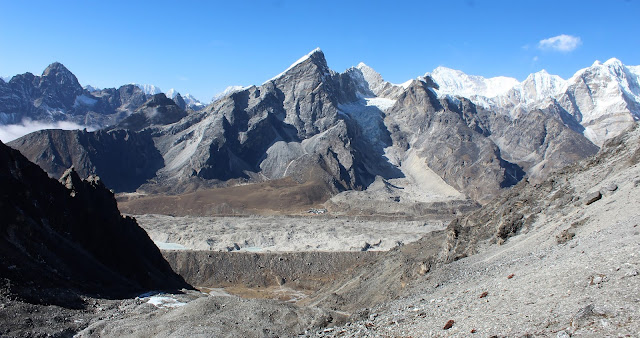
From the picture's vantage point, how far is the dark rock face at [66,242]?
3319 centimetres

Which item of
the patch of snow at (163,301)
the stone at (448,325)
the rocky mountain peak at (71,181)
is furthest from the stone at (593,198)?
the rocky mountain peak at (71,181)

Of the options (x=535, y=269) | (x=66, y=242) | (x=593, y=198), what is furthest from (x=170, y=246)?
(x=535, y=269)

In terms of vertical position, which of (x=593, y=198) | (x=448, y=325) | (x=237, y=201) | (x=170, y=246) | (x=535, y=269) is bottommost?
(x=170, y=246)

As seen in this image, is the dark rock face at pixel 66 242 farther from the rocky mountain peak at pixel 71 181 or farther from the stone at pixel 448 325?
the stone at pixel 448 325

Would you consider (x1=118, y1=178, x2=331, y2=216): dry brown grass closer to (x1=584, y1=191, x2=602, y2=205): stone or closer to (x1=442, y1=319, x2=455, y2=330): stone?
(x1=584, y1=191, x2=602, y2=205): stone

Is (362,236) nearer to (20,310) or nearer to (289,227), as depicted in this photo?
(289,227)

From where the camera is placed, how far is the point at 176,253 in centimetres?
8212

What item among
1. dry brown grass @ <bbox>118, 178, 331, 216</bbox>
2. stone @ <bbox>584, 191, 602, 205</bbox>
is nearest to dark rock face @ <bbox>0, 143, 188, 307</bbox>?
stone @ <bbox>584, 191, 602, 205</bbox>

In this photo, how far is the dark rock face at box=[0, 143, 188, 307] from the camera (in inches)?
1307

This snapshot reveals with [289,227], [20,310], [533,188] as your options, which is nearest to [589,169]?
[533,188]

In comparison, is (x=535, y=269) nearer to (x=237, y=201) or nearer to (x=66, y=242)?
(x=66, y=242)

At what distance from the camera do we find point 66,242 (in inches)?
1676

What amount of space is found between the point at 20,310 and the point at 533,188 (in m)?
36.3

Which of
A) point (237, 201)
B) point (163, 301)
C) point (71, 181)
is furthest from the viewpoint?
point (237, 201)
